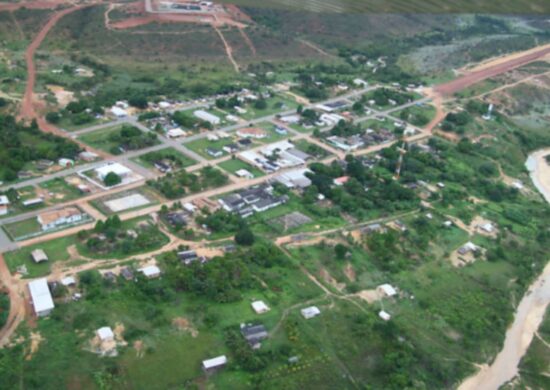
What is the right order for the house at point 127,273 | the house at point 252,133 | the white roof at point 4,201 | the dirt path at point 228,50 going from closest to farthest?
1. the house at point 127,273
2. the white roof at point 4,201
3. the house at point 252,133
4. the dirt path at point 228,50

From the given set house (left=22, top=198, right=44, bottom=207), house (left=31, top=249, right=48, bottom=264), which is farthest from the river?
house (left=22, top=198, right=44, bottom=207)

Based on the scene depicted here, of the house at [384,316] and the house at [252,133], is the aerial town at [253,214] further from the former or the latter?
the house at [384,316]

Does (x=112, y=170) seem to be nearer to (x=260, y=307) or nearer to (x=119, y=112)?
(x=119, y=112)

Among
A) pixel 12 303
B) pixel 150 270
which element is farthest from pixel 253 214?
pixel 12 303

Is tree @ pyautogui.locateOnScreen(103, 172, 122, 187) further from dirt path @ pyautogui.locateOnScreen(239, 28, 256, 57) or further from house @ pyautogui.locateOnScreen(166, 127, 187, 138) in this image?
dirt path @ pyautogui.locateOnScreen(239, 28, 256, 57)

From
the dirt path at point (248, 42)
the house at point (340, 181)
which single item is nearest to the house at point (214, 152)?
the house at point (340, 181)
